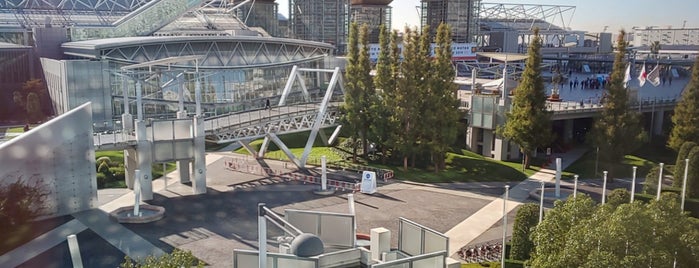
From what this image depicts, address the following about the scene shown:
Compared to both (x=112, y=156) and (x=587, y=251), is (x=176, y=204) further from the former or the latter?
(x=587, y=251)

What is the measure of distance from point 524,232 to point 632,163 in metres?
26.5

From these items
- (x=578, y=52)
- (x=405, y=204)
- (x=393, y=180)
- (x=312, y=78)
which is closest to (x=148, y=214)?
(x=405, y=204)

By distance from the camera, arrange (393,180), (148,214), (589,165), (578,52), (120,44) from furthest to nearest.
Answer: (578,52) < (120,44) < (589,165) < (393,180) < (148,214)

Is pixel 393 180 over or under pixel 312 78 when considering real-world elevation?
under

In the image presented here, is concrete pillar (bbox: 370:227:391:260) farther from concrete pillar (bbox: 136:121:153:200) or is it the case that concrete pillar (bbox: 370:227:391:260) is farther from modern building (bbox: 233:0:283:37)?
modern building (bbox: 233:0:283:37)

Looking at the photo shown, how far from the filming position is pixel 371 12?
454ft

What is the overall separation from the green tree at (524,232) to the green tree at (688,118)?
2459cm

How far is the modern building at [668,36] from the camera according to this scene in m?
→ 136

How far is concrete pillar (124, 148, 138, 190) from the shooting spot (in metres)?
38.0

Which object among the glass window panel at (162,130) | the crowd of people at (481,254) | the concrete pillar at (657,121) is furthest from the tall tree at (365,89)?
the concrete pillar at (657,121)

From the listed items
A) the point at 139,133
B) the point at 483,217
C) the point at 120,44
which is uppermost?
the point at 120,44

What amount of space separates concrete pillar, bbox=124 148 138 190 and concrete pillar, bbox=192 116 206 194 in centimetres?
358

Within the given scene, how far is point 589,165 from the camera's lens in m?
47.8

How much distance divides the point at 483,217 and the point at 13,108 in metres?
48.1
